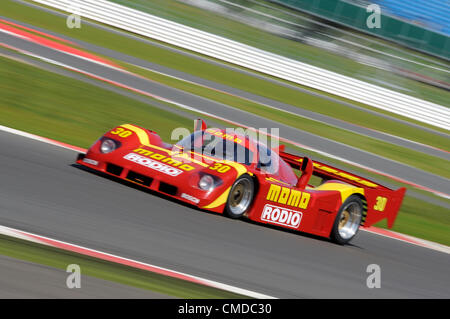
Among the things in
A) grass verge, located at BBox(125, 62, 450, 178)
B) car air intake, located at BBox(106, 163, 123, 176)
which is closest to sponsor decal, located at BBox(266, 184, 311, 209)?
car air intake, located at BBox(106, 163, 123, 176)


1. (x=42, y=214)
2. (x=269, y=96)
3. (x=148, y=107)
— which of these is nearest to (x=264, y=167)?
(x=42, y=214)

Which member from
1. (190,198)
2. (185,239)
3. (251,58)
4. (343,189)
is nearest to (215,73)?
(251,58)

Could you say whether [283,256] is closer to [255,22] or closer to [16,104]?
[16,104]

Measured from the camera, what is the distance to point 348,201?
790 cm

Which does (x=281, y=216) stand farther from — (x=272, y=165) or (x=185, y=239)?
(x=185, y=239)

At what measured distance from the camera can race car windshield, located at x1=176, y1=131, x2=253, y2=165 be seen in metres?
7.43

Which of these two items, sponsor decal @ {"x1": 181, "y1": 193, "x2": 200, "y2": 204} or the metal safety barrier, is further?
the metal safety barrier

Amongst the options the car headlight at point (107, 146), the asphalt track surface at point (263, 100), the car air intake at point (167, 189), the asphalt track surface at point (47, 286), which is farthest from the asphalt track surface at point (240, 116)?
the asphalt track surface at point (47, 286)

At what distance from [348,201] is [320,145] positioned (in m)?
6.71

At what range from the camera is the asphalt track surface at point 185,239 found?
207 inches

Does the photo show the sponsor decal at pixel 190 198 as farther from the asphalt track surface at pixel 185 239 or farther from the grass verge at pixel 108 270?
the grass verge at pixel 108 270

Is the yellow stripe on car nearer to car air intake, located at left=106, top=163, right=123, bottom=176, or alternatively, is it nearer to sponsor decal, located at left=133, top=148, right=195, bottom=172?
sponsor decal, located at left=133, top=148, right=195, bottom=172

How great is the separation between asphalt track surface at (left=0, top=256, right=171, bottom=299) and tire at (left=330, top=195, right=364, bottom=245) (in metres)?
3.84

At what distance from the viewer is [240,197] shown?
7094 mm
